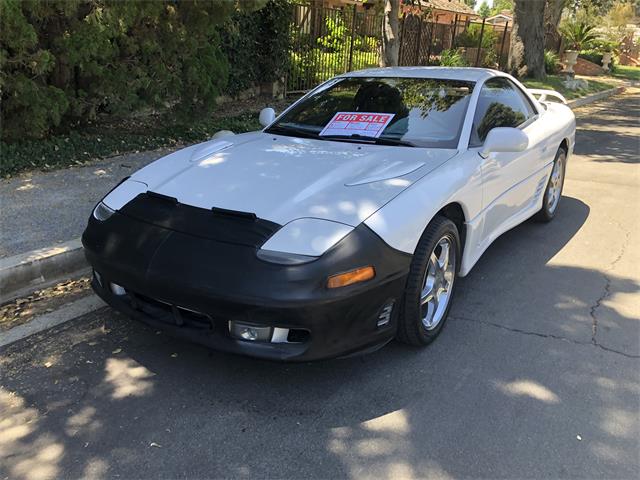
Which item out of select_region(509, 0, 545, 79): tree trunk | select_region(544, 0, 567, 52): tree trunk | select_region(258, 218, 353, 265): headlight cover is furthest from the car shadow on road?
select_region(544, 0, 567, 52): tree trunk

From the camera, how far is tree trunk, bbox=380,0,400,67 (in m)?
9.59

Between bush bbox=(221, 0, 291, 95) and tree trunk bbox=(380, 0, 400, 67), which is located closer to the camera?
tree trunk bbox=(380, 0, 400, 67)

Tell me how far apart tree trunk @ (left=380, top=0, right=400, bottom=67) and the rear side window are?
5.18 meters

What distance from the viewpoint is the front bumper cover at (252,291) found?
2.55m

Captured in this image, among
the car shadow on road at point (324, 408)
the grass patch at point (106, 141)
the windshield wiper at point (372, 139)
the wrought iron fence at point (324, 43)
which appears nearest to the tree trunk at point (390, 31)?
the wrought iron fence at point (324, 43)

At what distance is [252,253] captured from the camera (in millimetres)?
2643

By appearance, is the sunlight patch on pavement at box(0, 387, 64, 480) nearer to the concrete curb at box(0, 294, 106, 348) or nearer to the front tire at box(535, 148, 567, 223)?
the concrete curb at box(0, 294, 106, 348)

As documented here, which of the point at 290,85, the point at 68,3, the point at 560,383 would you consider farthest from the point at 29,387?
the point at 290,85

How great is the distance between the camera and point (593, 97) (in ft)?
56.2

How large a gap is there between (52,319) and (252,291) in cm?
173

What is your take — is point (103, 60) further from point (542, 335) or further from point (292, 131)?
point (542, 335)

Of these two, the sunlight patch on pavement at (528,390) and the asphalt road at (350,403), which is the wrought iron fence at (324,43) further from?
the sunlight patch on pavement at (528,390)

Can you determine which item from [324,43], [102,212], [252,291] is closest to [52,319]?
[102,212]

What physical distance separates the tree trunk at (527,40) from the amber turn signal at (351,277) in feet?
58.3
